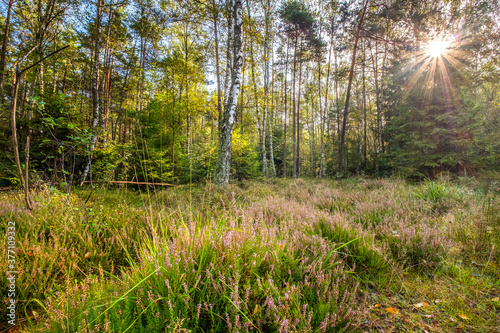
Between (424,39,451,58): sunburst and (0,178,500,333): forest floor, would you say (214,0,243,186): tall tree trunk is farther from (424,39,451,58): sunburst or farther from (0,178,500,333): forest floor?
(424,39,451,58): sunburst

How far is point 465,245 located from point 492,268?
484mm

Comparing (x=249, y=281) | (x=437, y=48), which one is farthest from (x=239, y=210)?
(x=437, y=48)

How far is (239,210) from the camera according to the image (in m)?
2.83

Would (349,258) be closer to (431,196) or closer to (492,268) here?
(492,268)

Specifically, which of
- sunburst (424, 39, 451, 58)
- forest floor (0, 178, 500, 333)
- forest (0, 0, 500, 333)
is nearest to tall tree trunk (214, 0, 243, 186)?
forest (0, 0, 500, 333)

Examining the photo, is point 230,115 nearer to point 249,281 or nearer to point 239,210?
point 239,210

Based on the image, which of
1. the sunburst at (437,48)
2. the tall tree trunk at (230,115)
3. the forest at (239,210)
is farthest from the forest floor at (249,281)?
the sunburst at (437,48)

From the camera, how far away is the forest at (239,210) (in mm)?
1244

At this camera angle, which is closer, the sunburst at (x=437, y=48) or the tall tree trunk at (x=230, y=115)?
the tall tree trunk at (x=230, y=115)

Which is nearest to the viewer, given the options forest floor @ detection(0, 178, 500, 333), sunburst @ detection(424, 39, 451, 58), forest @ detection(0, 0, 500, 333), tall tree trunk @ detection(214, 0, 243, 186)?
forest floor @ detection(0, 178, 500, 333)

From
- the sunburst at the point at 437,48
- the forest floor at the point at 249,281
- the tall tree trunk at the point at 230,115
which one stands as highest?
the sunburst at the point at 437,48

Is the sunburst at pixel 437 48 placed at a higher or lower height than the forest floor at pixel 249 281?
higher

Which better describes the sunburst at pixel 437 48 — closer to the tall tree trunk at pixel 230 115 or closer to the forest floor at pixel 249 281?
the tall tree trunk at pixel 230 115

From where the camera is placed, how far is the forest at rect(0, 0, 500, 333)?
4.08ft
